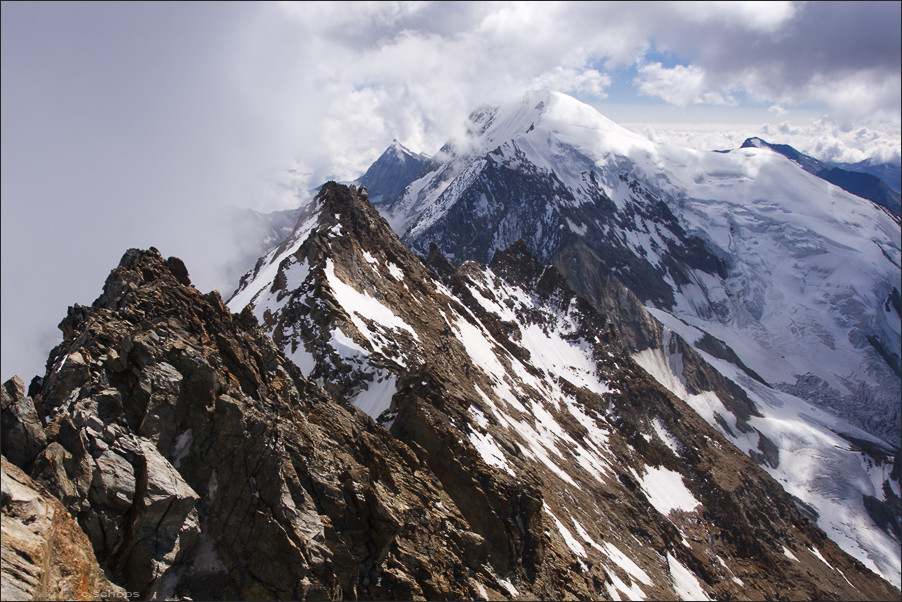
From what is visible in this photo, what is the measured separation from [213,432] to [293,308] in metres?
40.1

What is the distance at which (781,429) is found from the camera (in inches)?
7264

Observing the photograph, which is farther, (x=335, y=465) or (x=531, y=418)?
(x=531, y=418)

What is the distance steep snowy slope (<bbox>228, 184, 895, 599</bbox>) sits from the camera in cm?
4259

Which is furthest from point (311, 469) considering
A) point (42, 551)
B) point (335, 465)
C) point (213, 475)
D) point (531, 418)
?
point (531, 418)

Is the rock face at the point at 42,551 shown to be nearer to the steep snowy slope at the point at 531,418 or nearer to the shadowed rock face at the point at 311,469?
the shadowed rock face at the point at 311,469

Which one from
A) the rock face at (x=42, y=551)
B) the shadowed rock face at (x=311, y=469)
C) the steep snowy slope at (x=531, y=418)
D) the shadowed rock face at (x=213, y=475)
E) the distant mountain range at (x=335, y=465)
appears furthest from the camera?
the steep snowy slope at (x=531, y=418)

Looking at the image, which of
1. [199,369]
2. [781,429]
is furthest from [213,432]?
[781,429]

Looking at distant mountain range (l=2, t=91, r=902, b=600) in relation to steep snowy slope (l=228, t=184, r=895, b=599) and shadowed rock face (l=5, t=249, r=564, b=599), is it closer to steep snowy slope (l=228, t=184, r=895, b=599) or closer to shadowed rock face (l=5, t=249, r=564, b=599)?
shadowed rock face (l=5, t=249, r=564, b=599)

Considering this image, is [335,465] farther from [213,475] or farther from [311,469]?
[213,475]

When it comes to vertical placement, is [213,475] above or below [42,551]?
above

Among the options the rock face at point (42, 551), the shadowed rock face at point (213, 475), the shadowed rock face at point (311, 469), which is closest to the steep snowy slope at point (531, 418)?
the shadowed rock face at point (311, 469)

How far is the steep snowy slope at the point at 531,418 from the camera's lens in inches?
1677

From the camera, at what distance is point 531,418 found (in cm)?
7788

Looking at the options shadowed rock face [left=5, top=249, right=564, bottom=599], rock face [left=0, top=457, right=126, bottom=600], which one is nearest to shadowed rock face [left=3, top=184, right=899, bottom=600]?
shadowed rock face [left=5, top=249, right=564, bottom=599]
